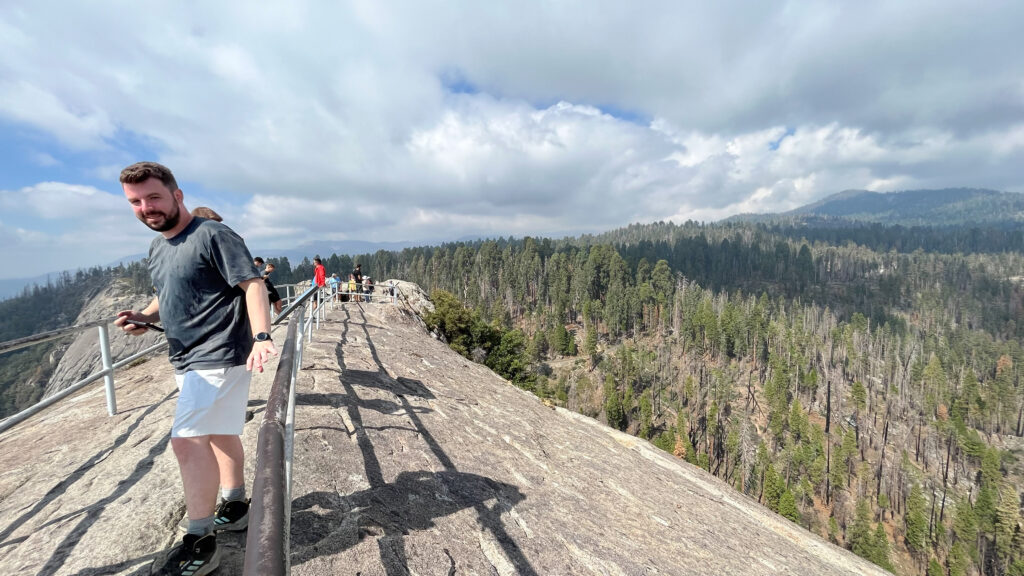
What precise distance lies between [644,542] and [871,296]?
192940 millimetres

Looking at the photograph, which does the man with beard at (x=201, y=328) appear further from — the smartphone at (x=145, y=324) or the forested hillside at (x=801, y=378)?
the forested hillside at (x=801, y=378)

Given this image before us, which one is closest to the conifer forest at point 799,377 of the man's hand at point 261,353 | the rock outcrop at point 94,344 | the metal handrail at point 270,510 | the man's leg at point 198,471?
the rock outcrop at point 94,344

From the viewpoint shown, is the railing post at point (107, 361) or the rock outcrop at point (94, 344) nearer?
the railing post at point (107, 361)

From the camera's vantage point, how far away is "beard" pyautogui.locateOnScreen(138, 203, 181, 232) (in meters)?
2.60

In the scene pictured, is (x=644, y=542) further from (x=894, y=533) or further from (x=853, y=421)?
(x=853, y=421)

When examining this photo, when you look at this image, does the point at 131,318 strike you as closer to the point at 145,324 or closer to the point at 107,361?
the point at 145,324

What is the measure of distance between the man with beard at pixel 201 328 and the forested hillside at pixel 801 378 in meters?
22.1

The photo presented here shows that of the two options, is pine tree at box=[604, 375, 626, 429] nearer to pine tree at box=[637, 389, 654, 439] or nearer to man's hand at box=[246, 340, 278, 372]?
pine tree at box=[637, 389, 654, 439]

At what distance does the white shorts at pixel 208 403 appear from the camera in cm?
265

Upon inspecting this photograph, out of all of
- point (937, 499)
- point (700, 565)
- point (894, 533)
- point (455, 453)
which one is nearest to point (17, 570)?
point (455, 453)

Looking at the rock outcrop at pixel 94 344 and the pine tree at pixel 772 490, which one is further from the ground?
the rock outcrop at pixel 94 344

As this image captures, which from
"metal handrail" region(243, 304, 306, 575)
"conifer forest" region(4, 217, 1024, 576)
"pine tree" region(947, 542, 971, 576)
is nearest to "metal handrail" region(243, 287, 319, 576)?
"metal handrail" region(243, 304, 306, 575)

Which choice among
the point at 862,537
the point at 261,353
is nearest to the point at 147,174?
the point at 261,353

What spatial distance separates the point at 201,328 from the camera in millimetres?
2770
